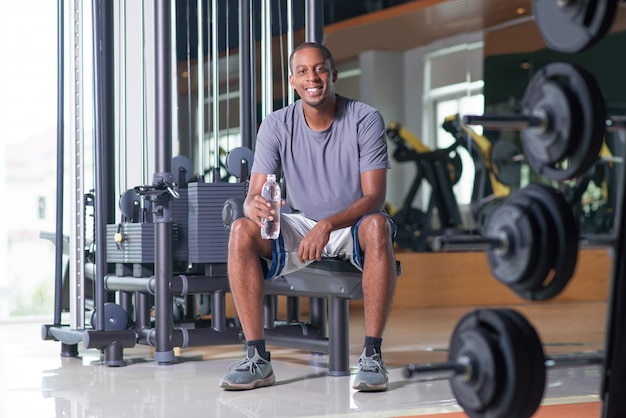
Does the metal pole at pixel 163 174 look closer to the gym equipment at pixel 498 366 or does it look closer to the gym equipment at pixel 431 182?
the gym equipment at pixel 498 366

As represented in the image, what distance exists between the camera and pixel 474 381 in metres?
1.34

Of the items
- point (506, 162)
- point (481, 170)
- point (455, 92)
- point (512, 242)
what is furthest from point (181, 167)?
point (455, 92)

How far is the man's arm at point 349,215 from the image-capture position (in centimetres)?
274

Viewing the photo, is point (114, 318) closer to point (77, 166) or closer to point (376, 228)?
point (77, 166)

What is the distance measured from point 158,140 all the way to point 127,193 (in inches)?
17.8

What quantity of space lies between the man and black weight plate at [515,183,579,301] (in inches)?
52.3

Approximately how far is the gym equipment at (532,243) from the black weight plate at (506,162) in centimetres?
549

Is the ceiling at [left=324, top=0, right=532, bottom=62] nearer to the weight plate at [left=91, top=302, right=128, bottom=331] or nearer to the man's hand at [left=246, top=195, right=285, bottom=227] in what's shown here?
the weight plate at [left=91, top=302, right=128, bottom=331]

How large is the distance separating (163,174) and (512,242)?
6.61 ft

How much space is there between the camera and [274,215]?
2.79 meters

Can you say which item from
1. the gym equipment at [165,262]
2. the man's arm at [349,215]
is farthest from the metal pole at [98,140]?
the man's arm at [349,215]

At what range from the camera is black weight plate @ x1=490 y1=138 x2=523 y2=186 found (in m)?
6.97

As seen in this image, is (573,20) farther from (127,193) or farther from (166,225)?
(127,193)

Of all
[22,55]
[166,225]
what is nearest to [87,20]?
[22,55]
